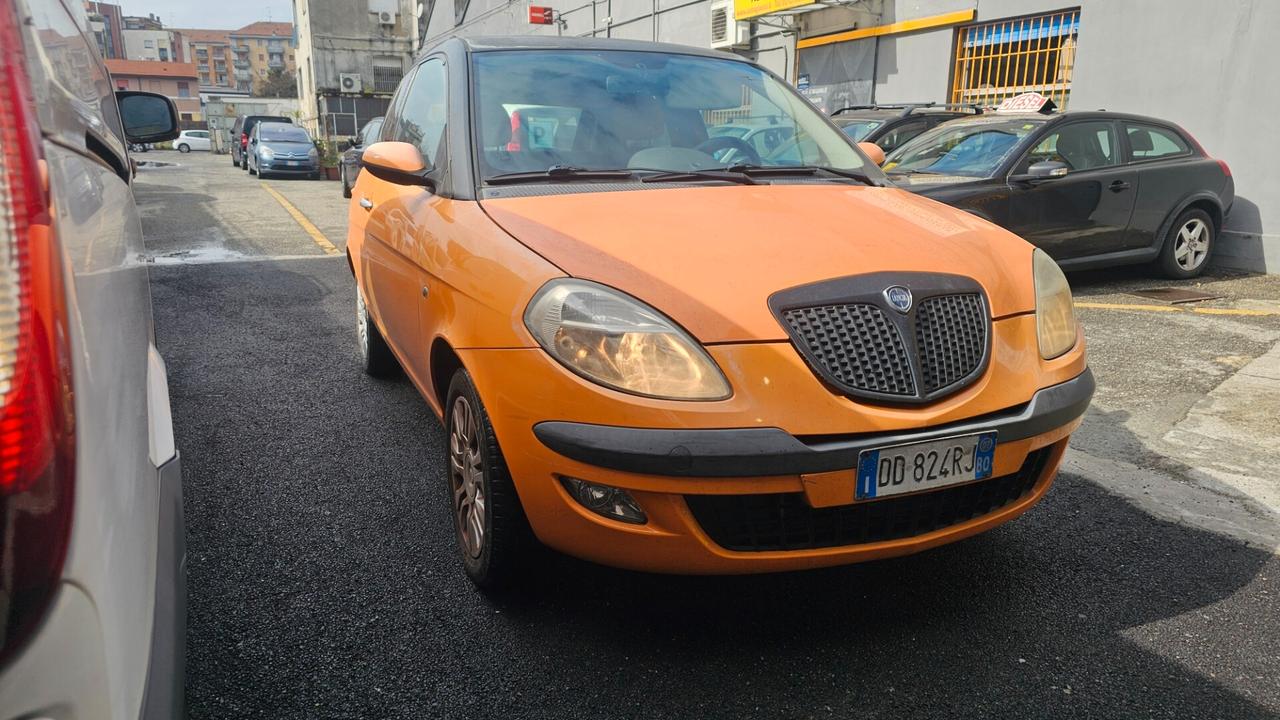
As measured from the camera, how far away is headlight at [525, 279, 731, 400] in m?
2.05

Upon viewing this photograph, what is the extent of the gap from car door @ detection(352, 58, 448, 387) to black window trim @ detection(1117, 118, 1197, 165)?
6091 mm

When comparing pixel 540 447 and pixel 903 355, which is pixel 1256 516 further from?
pixel 540 447

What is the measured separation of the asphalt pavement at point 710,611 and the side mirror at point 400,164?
1124mm

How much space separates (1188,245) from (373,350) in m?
7.11

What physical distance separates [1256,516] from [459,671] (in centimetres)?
277

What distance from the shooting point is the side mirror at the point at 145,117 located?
3.69 m

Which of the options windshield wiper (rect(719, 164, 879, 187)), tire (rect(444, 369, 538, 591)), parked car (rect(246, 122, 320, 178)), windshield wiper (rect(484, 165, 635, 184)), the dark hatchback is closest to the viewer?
tire (rect(444, 369, 538, 591))

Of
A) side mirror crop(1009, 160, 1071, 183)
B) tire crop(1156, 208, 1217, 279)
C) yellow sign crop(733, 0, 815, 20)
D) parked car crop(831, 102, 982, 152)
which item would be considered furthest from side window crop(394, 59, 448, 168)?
yellow sign crop(733, 0, 815, 20)

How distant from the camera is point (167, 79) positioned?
316 ft

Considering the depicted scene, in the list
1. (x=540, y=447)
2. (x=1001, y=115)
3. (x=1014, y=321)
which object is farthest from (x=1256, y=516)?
(x=1001, y=115)

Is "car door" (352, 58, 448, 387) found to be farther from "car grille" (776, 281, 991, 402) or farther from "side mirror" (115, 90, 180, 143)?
"car grille" (776, 281, 991, 402)

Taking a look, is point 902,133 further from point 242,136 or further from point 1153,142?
point 242,136

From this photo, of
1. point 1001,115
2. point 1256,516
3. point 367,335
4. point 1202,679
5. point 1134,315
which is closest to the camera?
point 1202,679

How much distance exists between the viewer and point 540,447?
6.98 ft
